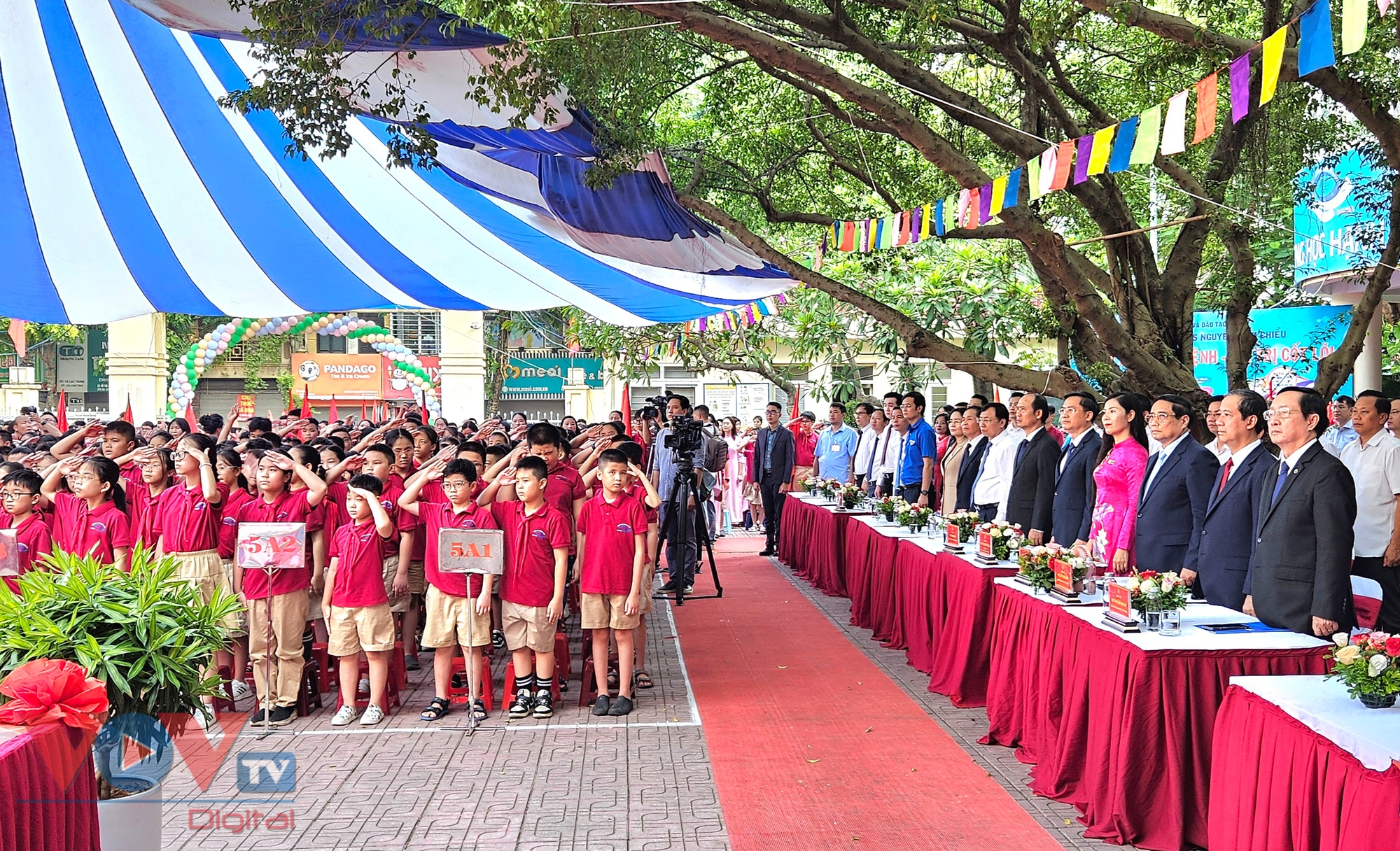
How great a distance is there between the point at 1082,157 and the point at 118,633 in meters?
4.53

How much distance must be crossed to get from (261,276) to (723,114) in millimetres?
4506

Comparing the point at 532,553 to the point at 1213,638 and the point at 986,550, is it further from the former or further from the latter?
the point at 1213,638

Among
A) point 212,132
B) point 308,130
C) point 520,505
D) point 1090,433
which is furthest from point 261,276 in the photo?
point 1090,433

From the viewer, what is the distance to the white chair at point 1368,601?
585cm

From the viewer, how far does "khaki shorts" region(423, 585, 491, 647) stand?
5406 millimetres

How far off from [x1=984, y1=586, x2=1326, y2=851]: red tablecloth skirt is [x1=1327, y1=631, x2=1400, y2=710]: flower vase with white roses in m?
0.55

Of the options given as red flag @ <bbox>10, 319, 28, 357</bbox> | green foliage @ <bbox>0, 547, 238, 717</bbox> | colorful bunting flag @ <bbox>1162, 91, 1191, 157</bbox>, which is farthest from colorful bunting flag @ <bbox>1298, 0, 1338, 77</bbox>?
red flag @ <bbox>10, 319, 28, 357</bbox>

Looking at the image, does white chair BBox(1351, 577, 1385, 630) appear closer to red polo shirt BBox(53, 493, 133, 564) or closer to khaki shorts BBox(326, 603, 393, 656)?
khaki shorts BBox(326, 603, 393, 656)

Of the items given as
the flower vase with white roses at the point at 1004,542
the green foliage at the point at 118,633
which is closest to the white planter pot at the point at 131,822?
the green foliage at the point at 118,633

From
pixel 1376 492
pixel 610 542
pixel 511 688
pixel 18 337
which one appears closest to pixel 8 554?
pixel 511 688

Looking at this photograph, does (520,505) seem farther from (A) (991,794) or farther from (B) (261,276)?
(B) (261,276)

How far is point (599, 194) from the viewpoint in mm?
7453

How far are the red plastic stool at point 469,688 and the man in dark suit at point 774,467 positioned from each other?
560cm

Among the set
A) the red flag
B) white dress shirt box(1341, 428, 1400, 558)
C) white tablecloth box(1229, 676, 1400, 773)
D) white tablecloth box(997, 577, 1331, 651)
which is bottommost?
white tablecloth box(1229, 676, 1400, 773)
